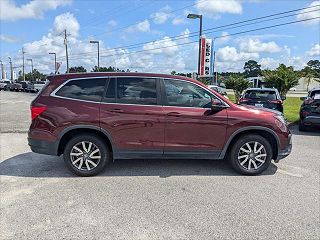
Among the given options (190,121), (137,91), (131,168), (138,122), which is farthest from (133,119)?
(131,168)

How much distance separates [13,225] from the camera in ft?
11.2

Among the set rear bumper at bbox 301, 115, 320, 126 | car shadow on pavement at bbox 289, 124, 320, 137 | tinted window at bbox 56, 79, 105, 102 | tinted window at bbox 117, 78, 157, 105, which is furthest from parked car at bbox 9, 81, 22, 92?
tinted window at bbox 117, 78, 157, 105

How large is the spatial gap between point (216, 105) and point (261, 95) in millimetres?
6553

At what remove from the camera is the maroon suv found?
4.92 m

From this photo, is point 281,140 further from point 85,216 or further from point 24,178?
point 24,178

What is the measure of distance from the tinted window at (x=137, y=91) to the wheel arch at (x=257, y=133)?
1.49 m

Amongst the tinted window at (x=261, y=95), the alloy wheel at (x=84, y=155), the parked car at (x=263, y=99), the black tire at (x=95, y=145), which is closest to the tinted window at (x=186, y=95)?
the black tire at (x=95, y=145)

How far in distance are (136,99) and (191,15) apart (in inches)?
523

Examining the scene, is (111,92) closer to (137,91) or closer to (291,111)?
(137,91)

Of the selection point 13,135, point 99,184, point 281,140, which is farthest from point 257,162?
point 13,135

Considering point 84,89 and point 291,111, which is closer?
point 84,89

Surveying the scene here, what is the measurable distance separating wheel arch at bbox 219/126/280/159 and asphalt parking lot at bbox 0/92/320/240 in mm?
421

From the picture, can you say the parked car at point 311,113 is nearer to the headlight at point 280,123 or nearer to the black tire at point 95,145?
the headlight at point 280,123

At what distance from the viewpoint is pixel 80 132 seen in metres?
5.05
